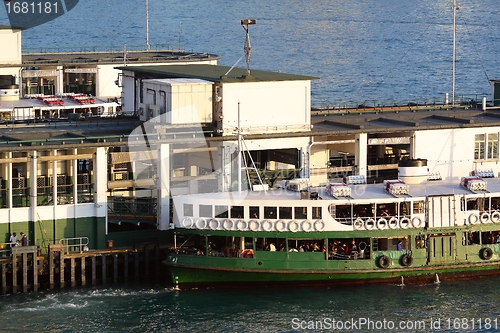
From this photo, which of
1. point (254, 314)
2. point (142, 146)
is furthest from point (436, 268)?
point (142, 146)

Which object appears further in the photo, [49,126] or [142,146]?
[49,126]

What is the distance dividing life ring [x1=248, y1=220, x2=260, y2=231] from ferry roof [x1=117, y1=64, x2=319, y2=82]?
10.6m

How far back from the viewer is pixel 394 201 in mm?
51531

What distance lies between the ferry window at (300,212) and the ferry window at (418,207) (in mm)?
6319

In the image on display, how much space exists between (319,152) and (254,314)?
56.4ft

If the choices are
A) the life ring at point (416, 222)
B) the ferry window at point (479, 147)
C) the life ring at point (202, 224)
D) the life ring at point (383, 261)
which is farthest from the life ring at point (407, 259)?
the ferry window at point (479, 147)

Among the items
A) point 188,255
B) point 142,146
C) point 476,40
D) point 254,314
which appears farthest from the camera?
point 476,40

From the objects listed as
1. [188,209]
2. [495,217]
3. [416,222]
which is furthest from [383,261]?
[188,209]

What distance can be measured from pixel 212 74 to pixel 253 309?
18.7 metres

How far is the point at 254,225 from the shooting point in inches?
1980

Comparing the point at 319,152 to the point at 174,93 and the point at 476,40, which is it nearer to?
the point at 174,93

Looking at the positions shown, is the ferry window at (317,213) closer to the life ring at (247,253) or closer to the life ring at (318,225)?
the life ring at (318,225)

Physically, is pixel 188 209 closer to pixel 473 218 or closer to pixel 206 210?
pixel 206 210

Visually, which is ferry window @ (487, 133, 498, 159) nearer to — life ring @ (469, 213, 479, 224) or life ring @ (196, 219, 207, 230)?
life ring @ (469, 213, 479, 224)
